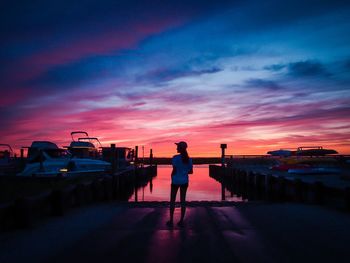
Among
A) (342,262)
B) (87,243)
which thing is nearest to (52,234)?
(87,243)

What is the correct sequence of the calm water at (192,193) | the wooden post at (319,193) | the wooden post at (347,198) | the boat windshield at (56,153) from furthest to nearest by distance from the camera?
the calm water at (192,193) < the boat windshield at (56,153) < the wooden post at (319,193) < the wooden post at (347,198)

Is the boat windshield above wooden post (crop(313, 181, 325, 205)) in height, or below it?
above

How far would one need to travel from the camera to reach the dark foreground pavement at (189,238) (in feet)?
19.8

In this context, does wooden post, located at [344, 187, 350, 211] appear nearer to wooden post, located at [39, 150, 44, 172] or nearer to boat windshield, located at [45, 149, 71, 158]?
wooden post, located at [39, 150, 44, 172]

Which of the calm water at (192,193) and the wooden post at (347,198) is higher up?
the wooden post at (347,198)

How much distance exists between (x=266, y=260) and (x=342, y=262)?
1.09 metres

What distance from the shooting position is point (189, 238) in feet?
24.1

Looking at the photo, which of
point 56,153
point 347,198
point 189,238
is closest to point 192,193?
point 56,153

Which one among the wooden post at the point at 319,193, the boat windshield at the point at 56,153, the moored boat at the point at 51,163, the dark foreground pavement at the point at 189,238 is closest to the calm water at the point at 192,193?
the moored boat at the point at 51,163

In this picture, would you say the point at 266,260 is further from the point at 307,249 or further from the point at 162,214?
the point at 162,214

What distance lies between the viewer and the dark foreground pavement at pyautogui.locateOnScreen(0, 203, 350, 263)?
6.03 meters

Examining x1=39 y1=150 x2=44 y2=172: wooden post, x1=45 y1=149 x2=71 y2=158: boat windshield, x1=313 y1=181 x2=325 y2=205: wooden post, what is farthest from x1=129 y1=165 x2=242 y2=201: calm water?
x1=313 y1=181 x2=325 y2=205: wooden post

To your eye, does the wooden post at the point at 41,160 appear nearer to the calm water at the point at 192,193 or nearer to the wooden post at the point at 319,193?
the calm water at the point at 192,193

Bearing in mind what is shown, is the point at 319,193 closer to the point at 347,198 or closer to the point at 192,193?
the point at 347,198
